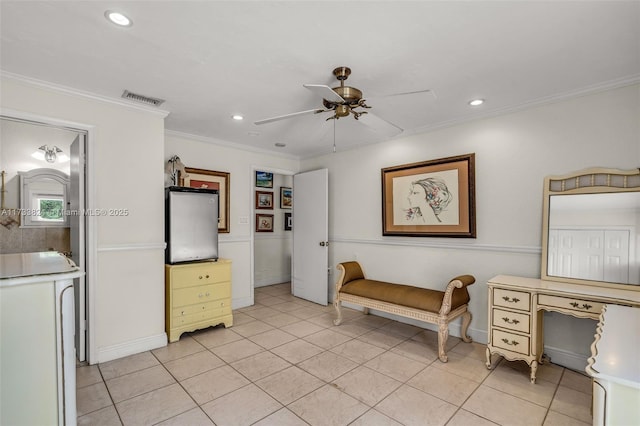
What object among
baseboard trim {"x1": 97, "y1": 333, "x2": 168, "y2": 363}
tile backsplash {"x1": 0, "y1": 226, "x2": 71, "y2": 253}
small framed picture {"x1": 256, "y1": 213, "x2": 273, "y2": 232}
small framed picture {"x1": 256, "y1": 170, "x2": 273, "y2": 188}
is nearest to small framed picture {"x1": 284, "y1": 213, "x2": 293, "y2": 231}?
small framed picture {"x1": 256, "y1": 213, "x2": 273, "y2": 232}

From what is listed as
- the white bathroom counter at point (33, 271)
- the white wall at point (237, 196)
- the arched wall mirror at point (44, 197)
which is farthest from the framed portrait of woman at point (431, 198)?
the arched wall mirror at point (44, 197)

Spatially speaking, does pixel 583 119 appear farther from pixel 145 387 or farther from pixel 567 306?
pixel 145 387

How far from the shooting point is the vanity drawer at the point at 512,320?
8.29 feet

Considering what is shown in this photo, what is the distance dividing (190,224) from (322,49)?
2.50 metres

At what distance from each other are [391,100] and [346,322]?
279 cm

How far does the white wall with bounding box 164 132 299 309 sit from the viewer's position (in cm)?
425

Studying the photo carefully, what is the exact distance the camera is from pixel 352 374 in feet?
8.63

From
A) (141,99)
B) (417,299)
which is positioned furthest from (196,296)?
→ (417,299)

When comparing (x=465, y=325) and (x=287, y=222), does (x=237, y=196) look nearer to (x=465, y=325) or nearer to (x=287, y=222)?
(x=287, y=222)

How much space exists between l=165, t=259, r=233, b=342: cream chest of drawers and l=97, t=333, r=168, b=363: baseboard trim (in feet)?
0.46

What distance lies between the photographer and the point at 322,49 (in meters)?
2.03

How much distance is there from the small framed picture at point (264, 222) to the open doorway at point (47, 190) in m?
3.31

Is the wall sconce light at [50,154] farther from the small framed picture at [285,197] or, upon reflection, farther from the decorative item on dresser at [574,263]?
the decorative item on dresser at [574,263]

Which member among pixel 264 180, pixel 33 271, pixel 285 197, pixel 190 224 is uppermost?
pixel 264 180
